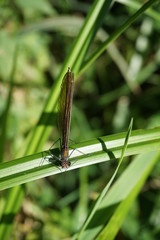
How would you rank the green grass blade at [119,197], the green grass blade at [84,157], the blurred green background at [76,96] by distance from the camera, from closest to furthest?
the green grass blade at [84,157]
the green grass blade at [119,197]
the blurred green background at [76,96]

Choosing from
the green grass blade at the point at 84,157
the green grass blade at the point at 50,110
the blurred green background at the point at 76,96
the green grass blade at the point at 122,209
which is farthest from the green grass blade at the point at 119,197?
the blurred green background at the point at 76,96

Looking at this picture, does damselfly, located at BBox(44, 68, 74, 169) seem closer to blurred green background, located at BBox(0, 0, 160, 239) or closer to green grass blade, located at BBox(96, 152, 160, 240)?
green grass blade, located at BBox(96, 152, 160, 240)

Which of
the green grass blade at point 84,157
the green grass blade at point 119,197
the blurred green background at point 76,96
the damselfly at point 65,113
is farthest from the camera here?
the blurred green background at point 76,96

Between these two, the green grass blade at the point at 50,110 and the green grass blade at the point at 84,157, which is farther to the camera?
the green grass blade at the point at 50,110

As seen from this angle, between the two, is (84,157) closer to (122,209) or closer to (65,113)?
(65,113)

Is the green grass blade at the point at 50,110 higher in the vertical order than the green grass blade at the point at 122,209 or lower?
higher

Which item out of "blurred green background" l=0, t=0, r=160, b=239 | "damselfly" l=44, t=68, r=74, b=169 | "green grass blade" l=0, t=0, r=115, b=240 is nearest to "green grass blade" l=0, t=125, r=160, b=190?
"damselfly" l=44, t=68, r=74, b=169

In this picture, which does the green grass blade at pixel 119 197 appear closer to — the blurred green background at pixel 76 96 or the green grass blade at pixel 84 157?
the green grass blade at pixel 84 157

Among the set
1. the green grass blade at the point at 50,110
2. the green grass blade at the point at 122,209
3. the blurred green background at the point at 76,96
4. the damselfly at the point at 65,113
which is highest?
the blurred green background at the point at 76,96
